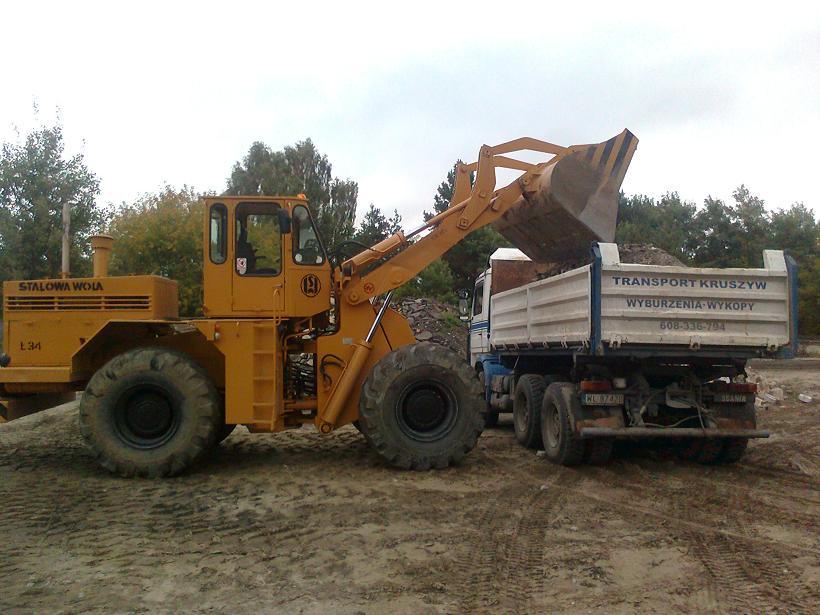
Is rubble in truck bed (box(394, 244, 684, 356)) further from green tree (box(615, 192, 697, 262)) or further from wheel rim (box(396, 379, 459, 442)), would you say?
green tree (box(615, 192, 697, 262))

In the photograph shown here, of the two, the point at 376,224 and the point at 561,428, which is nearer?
the point at 561,428

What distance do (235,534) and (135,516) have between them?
47.0 inches

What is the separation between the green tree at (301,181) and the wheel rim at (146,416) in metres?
37.4

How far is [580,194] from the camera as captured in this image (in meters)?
9.59

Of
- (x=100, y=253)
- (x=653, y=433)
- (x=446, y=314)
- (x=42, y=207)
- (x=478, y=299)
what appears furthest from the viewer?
(x=446, y=314)

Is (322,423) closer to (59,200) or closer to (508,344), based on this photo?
(508,344)

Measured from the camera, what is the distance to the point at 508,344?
37.0ft

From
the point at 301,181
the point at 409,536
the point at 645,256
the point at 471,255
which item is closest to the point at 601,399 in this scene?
the point at 409,536

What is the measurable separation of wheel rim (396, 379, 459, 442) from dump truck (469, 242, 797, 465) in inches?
53.7

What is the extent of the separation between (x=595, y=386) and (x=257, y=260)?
4.41 m

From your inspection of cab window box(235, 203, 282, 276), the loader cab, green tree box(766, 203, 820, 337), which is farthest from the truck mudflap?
green tree box(766, 203, 820, 337)

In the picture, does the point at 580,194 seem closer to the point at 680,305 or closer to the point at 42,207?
the point at 680,305

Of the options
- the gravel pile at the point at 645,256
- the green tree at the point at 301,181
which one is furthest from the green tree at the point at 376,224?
the gravel pile at the point at 645,256

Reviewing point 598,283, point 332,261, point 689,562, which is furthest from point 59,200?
point 689,562
